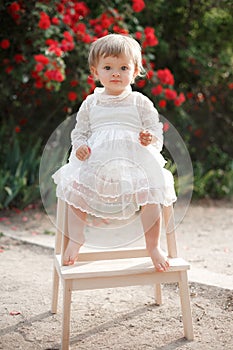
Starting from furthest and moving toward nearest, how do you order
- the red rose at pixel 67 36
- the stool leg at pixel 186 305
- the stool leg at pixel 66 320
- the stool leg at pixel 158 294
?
the red rose at pixel 67 36, the stool leg at pixel 158 294, the stool leg at pixel 186 305, the stool leg at pixel 66 320

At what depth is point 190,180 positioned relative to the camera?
3.33 meters

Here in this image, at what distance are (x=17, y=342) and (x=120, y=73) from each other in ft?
4.51

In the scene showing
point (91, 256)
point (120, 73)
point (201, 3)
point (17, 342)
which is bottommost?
point (17, 342)

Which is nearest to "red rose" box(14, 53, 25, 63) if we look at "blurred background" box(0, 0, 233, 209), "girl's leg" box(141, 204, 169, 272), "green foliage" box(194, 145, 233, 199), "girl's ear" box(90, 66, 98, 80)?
"blurred background" box(0, 0, 233, 209)

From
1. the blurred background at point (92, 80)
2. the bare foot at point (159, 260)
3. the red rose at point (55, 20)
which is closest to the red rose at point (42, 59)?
the blurred background at point (92, 80)

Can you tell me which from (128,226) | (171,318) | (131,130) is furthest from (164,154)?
(171,318)

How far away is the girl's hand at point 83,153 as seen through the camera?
106 inches

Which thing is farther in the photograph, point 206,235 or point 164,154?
point 206,235

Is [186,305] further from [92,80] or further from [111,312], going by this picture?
[92,80]

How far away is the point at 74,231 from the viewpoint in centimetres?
271

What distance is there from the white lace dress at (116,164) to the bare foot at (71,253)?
18cm

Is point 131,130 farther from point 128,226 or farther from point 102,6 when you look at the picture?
point 102,6

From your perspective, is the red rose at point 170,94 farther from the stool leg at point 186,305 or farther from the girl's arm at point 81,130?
the stool leg at point 186,305

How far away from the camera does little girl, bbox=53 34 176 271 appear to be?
2.64 meters
